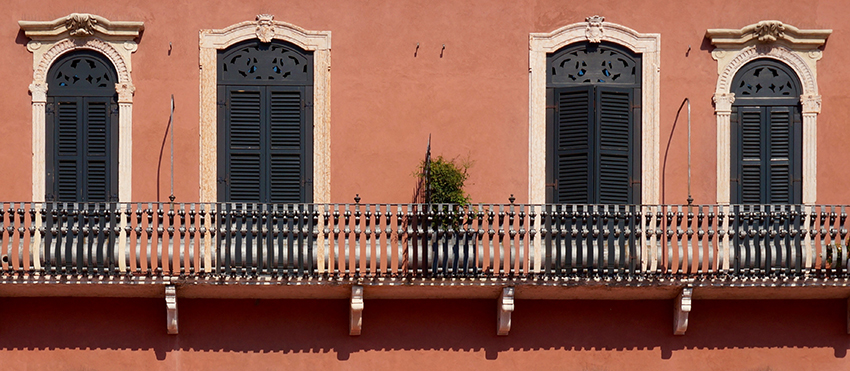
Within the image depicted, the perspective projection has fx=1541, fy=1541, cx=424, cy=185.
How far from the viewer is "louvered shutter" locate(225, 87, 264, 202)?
50.9ft

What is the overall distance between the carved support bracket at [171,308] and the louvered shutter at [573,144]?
3.96 m

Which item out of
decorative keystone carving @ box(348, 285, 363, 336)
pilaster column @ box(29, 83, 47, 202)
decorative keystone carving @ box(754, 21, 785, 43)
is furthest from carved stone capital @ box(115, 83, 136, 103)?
decorative keystone carving @ box(754, 21, 785, 43)

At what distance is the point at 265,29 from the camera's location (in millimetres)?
15625

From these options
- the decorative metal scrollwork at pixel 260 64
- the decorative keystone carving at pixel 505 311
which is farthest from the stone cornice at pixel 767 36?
the decorative metal scrollwork at pixel 260 64

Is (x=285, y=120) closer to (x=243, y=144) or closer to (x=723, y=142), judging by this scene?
(x=243, y=144)

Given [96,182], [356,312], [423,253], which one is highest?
[96,182]

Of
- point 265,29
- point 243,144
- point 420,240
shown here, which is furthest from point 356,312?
point 265,29

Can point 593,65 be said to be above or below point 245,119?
above

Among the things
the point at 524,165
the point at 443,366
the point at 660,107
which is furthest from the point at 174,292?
the point at 660,107

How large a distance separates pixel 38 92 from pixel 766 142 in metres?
7.40

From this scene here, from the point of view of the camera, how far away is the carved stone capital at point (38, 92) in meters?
15.5

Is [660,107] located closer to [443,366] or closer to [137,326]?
[443,366]

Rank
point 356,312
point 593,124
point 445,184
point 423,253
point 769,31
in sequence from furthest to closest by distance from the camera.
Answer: point 769,31
point 593,124
point 445,184
point 356,312
point 423,253

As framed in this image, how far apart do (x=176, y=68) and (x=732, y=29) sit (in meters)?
5.68
